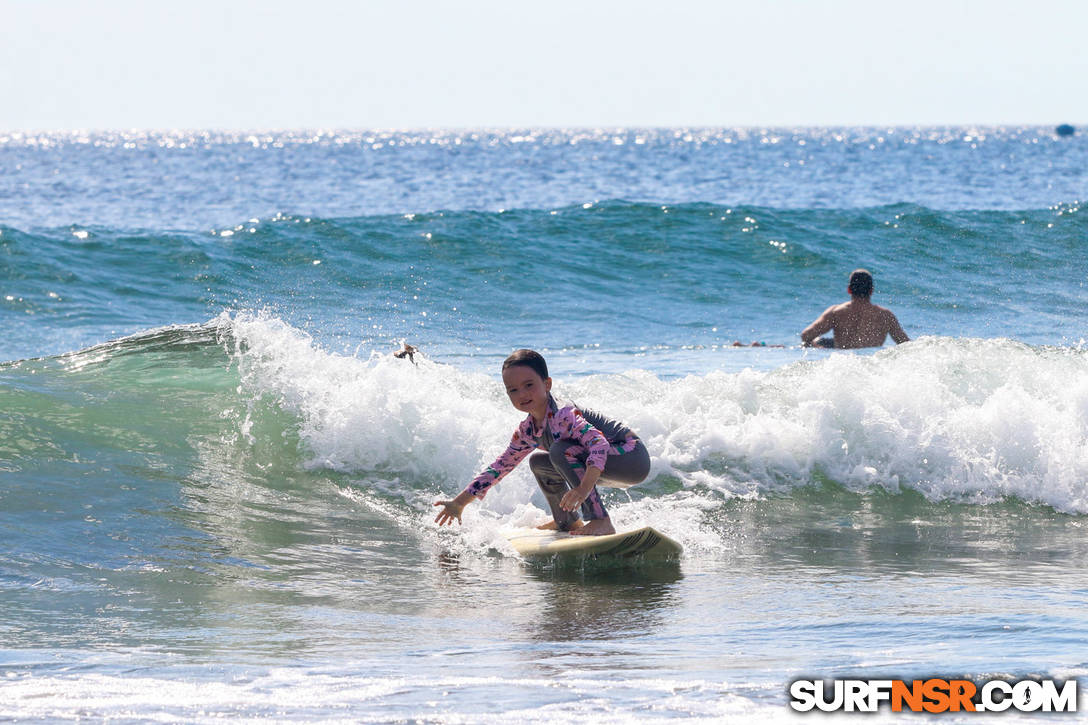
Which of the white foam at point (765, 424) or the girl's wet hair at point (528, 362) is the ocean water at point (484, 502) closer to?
the white foam at point (765, 424)

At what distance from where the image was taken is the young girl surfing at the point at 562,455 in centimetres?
573

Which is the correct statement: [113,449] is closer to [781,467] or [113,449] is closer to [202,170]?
[781,467]

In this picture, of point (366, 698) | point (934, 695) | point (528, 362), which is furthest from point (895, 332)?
point (366, 698)

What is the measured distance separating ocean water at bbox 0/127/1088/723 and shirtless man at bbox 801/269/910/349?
41 cm

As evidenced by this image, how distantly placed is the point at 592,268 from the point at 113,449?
39.7 ft

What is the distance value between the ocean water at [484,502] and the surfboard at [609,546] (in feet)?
0.23

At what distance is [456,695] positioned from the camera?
3721 millimetres

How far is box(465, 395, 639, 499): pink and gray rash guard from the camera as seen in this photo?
19.1 ft

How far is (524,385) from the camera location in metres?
5.73

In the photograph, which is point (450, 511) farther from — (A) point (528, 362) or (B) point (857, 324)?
(B) point (857, 324)

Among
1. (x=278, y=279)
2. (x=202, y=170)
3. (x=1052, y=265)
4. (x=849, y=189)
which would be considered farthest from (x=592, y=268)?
(x=202, y=170)

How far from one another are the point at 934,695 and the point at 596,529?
2.59 meters

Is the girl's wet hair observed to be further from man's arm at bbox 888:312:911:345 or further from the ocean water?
man's arm at bbox 888:312:911:345

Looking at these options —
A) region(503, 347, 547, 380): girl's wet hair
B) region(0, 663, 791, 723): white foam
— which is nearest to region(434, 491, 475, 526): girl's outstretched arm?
region(503, 347, 547, 380): girl's wet hair
